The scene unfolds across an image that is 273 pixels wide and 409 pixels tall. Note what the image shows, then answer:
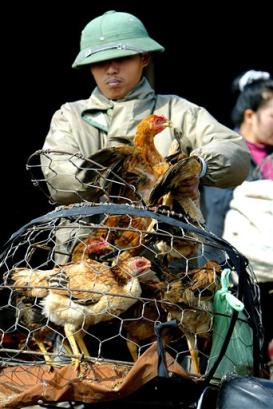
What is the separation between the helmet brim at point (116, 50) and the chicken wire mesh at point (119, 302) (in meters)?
0.56

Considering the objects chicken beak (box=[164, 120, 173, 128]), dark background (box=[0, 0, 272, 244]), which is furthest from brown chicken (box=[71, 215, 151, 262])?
dark background (box=[0, 0, 272, 244])

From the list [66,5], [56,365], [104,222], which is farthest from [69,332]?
[66,5]

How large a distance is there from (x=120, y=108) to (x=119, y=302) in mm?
1104

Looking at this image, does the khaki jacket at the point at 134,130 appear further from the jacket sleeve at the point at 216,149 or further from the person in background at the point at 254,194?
the person in background at the point at 254,194

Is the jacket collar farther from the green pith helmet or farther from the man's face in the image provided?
the green pith helmet

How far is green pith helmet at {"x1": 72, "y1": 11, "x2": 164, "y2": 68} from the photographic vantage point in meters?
4.88

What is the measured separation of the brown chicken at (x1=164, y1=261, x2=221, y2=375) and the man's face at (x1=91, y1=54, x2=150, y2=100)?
3.25ft

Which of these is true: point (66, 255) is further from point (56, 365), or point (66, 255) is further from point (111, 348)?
point (56, 365)

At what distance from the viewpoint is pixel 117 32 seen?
Answer: 4.94 meters

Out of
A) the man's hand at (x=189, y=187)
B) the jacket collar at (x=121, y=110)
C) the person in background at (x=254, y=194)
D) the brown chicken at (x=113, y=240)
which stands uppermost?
the jacket collar at (x=121, y=110)

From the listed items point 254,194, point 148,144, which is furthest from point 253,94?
point 148,144

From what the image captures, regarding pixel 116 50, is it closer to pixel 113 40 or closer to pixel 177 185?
pixel 113 40

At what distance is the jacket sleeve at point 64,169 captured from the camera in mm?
4512

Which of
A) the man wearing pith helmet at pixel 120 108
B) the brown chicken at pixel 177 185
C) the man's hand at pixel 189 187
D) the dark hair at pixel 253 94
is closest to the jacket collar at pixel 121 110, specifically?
the man wearing pith helmet at pixel 120 108
